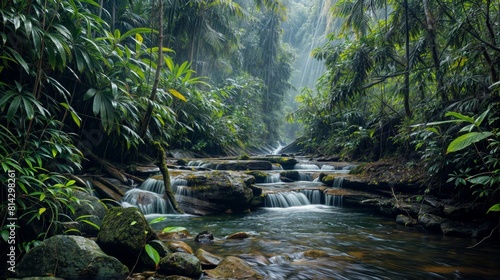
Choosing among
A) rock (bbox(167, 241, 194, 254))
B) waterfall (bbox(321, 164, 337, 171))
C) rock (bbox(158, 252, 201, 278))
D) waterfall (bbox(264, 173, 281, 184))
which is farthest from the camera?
waterfall (bbox(321, 164, 337, 171))

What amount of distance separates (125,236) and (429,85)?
7.90 m

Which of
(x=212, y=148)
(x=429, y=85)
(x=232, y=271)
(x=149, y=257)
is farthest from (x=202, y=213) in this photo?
(x=212, y=148)

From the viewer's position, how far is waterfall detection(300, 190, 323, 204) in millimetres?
7464

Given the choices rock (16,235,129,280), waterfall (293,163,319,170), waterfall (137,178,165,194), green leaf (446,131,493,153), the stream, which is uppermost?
green leaf (446,131,493,153)

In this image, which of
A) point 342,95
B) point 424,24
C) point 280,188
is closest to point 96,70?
point 280,188

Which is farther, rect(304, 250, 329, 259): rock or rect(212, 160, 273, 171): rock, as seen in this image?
rect(212, 160, 273, 171): rock

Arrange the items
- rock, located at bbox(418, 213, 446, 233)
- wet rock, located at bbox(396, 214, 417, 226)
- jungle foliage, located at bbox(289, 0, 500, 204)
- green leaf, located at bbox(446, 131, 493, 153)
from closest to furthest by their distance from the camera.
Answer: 1. green leaf, located at bbox(446, 131, 493, 153)
2. jungle foliage, located at bbox(289, 0, 500, 204)
3. rock, located at bbox(418, 213, 446, 233)
4. wet rock, located at bbox(396, 214, 417, 226)

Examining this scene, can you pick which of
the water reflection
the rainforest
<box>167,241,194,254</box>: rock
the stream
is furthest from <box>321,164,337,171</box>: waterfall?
<box>167,241,194,254</box>: rock

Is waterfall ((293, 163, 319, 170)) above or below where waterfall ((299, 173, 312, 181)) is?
above

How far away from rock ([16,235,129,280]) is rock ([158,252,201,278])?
1.16 ft

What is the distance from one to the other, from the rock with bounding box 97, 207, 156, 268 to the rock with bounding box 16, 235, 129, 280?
197mm

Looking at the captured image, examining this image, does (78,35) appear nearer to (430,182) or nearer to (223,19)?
(430,182)

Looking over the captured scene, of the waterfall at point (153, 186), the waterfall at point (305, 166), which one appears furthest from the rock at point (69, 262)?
the waterfall at point (305, 166)

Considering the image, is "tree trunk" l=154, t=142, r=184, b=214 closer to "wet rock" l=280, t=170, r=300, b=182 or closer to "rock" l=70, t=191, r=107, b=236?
"rock" l=70, t=191, r=107, b=236
